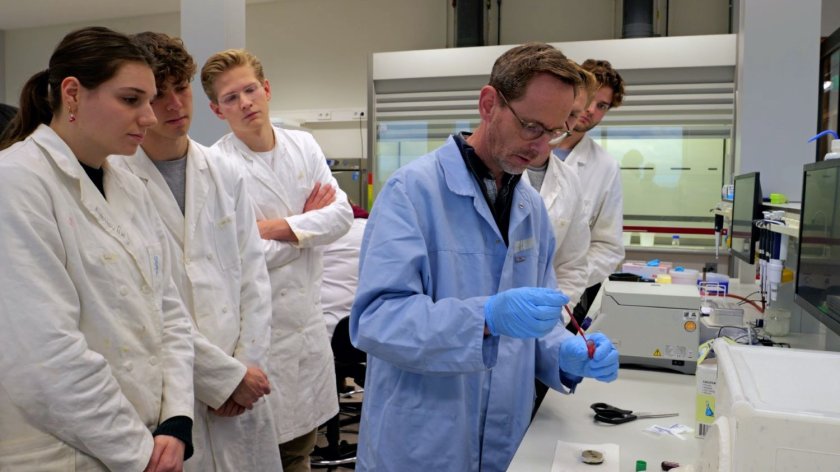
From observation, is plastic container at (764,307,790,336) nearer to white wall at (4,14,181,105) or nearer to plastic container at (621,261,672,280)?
plastic container at (621,261,672,280)

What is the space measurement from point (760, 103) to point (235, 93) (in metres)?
2.54

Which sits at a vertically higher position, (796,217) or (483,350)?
(796,217)

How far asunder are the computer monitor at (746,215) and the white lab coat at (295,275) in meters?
1.64

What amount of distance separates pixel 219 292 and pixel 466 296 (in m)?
0.64

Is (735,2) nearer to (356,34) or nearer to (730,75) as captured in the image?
(730,75)

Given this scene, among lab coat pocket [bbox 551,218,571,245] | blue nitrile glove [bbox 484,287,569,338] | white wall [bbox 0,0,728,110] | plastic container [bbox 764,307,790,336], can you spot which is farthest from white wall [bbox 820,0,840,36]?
blue nitrile glove [bbox 484,287,569,338]

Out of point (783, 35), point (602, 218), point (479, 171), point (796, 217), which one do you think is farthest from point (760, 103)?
point (479, 171)

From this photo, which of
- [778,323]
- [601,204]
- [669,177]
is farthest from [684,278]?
[669,177]

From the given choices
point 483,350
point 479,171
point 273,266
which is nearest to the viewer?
point 483,350

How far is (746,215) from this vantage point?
273 centimetres

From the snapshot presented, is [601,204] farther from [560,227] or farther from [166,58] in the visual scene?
[166,58]

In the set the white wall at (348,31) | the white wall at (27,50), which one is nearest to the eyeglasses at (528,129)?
the white wall at (348,31)

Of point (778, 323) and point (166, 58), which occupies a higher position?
point (166, 58)

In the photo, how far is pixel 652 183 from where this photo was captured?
443 cm
